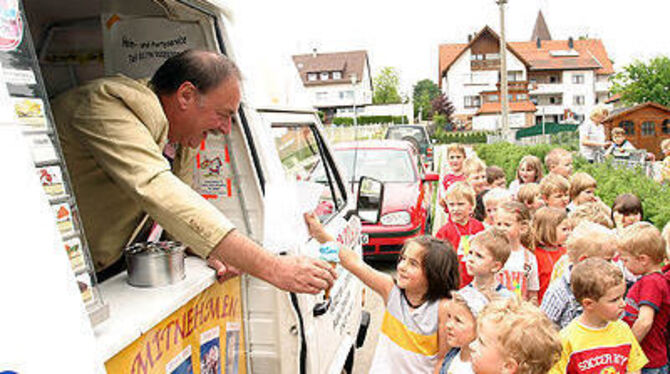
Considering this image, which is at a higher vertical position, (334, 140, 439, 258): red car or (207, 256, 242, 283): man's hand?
(207, 256, 242, 283): man's hand

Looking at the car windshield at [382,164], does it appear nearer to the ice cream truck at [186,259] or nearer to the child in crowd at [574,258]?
the ice cream truck at [186,259]

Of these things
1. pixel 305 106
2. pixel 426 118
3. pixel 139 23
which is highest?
pixel 139 23

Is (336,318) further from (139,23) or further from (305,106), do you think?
(139,23)

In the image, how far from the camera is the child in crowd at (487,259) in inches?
136

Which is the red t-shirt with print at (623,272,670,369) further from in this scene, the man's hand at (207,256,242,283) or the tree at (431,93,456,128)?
the tree at (431,93,456,128)

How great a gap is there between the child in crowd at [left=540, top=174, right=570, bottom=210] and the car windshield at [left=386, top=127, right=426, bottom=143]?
58.0 feet

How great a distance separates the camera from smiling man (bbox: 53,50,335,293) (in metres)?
1.84

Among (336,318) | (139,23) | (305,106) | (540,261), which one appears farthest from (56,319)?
(540,261)

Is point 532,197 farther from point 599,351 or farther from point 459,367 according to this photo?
point 459,367

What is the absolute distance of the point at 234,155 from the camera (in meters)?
2.63

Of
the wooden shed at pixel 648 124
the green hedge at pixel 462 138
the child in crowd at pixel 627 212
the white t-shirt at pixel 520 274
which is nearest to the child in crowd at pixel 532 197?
the child in crowd at pixel 627 212

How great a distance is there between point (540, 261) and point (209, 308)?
9.66 ft

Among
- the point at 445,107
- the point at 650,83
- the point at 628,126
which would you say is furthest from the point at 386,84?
the point at 628,126

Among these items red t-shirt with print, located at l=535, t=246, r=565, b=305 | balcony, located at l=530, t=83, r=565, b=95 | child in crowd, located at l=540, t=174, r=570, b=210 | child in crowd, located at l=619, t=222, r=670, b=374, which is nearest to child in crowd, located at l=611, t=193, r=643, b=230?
child in crowd, located at l=540, t=174, r=570, b=210
